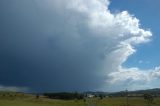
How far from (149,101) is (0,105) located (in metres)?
91.7

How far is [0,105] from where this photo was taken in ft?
309

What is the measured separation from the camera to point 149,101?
543 ft

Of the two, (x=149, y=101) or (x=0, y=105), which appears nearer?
(x=0, y=105)
